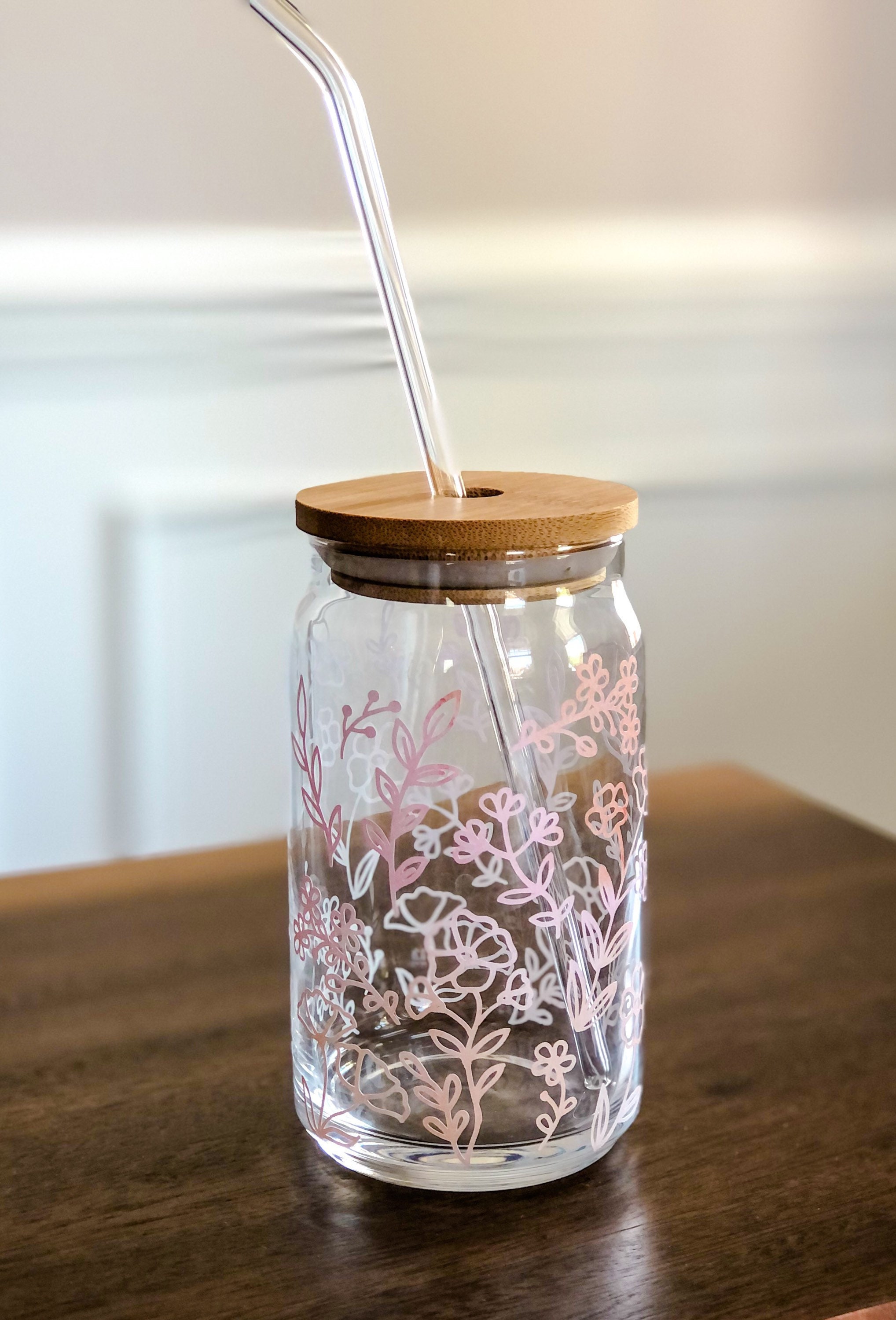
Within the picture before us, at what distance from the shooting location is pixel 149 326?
44.9 inches

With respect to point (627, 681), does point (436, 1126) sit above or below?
below

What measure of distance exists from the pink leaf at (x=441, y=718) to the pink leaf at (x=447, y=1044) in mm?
94

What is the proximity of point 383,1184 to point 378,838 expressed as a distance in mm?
119

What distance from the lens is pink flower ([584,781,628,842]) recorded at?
0.44 m

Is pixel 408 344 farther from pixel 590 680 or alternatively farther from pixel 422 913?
pixel 422 913

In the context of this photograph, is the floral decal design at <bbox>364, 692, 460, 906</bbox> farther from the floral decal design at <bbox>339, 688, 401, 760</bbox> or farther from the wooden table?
the wooden table

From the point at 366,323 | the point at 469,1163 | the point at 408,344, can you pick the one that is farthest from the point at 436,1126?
the point at 366,323

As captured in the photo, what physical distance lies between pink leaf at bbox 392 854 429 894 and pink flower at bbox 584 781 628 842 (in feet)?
0.21

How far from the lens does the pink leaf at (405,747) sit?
16.2 inches

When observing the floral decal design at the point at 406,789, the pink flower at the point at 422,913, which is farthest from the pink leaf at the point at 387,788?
the pink flower at the point at 422,913

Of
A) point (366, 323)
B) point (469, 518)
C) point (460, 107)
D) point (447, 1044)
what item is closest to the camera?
point (469, 518)

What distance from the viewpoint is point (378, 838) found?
1.39 ft

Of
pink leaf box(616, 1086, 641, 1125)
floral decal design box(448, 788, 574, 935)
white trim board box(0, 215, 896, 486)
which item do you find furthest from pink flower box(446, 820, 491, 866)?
white trim board box(0, 215, 896, 486)

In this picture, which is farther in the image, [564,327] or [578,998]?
[564,327]
